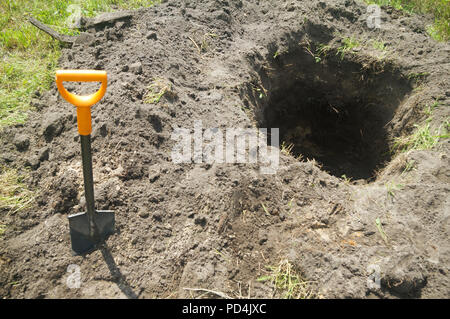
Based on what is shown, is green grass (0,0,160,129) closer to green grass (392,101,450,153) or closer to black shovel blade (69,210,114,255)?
black shovel blade (69,210,114,255)

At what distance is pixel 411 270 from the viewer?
7.27 feet

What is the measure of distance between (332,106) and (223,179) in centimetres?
245

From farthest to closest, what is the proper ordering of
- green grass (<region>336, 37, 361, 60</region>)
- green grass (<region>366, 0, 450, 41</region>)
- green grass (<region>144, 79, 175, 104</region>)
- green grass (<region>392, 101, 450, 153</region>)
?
green grass (<region>366, 0, 450, 41</region>)
green grass (<region>336, 37, 361, 60</region>)
green grass (<region>392, 101, 450, 153</region>)
green grass (<region>144, 79, 175, 104</region>)

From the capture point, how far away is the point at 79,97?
1.88 metres

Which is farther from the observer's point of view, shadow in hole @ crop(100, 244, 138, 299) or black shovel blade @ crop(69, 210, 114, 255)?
black shovel blade @ crop(69, 210, 114, 255)

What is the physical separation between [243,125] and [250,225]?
0.91 metres

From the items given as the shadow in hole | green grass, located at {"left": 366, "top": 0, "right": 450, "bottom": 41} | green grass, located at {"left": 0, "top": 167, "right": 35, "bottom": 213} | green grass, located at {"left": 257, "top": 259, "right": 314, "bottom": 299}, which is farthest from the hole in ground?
green grass, located at {"left": 0, "top": 167, "right": 35, "bottom": 213}

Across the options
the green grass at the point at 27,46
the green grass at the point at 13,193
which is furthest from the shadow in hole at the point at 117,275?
the green grass at the point at 27,46

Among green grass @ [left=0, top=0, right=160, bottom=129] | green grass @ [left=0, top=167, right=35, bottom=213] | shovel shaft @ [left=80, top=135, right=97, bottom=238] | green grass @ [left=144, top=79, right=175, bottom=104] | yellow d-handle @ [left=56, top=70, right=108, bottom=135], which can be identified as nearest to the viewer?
yellow d-handle @ [left=56, top=70, right=108, bottom=135]

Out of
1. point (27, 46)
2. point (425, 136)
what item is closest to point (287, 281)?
point (425, 136)

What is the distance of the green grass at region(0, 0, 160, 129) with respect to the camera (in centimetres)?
339

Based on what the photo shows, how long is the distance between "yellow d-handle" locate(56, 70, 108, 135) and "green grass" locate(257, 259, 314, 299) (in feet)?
4.62

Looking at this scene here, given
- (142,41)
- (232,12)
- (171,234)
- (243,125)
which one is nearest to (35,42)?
(142,41)

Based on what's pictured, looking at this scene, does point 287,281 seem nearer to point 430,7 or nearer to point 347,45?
point 347,45
